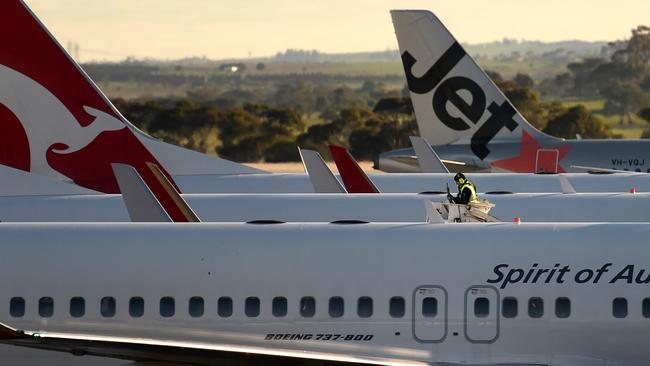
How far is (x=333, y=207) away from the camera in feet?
95.9

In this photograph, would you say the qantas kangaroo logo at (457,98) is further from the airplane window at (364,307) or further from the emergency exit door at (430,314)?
the emergency exit door at (430,314)

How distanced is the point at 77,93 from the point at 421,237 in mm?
15008

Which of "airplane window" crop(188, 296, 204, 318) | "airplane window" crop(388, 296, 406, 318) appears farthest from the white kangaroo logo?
"airplane window" crop(388, 296, 406, 318)

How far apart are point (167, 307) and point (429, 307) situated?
3.74 metres

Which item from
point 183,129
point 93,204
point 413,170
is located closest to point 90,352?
point 93,204

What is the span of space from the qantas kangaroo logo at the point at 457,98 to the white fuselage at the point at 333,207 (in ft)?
74.8

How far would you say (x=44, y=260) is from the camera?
21328 millimetres

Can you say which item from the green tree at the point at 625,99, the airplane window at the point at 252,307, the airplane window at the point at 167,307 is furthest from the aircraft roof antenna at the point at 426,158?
the green tree at the point at 625,99

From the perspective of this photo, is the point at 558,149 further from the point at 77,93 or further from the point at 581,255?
the point at 581,255

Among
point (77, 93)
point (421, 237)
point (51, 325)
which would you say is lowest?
point (51, 325)

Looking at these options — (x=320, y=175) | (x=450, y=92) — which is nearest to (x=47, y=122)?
(x=320, y=175)

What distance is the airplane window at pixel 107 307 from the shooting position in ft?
68.8

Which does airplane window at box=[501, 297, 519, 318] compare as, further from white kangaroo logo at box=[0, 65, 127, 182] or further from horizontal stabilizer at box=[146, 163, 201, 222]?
white kangaroo logo at box=[0, 65, 127, 182]

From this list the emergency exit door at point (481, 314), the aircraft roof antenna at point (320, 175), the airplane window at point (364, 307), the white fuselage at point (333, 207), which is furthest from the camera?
the aircraft roof antenna at point (320, 175)
